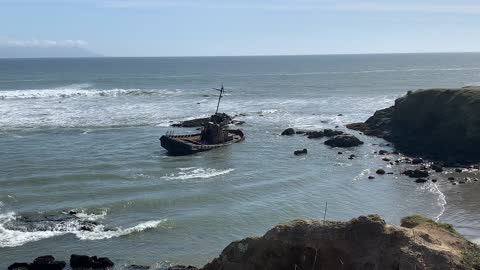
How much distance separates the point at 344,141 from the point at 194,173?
19.1 m

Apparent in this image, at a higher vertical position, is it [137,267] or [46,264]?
[46,264]

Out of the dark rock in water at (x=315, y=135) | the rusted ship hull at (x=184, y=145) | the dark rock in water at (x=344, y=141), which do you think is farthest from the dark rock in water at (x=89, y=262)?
the dark rock in water at (x=315, y=135)

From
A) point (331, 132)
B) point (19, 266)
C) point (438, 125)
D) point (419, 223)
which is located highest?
point (419, 223)

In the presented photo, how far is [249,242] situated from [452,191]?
87.8ft

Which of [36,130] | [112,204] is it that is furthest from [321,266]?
[36,130]

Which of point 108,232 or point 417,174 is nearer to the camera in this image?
point 108,232

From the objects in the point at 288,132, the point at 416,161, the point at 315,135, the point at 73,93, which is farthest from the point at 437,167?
the point at 73,93

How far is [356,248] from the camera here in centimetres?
1638

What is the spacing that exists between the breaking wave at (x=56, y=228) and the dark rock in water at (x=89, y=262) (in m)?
3.73

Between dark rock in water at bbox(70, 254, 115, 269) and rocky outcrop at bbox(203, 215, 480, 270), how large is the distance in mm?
9938

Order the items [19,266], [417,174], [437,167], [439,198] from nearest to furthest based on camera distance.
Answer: [19,266] < [439,198] < [417,174] < [437,167]

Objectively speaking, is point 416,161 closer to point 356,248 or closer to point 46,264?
point 46,264

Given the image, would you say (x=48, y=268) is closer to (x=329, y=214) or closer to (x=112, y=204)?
(x=112, y=204)

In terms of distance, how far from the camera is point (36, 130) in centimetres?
6594
